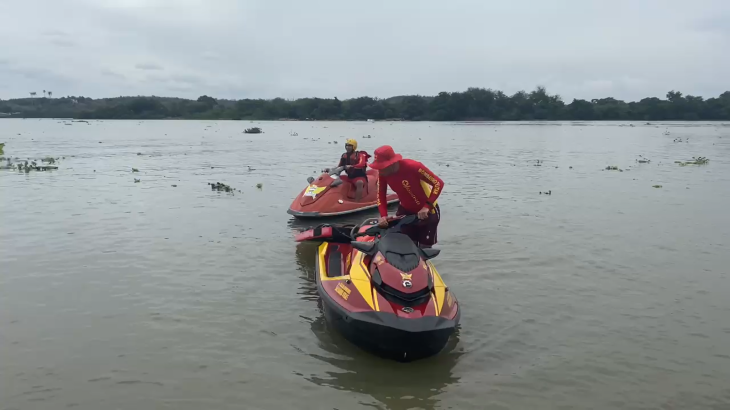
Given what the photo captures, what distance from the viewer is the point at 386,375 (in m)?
6.18

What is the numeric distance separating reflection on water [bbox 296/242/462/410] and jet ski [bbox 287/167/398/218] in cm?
697

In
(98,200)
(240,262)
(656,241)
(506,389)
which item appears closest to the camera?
(506,389)

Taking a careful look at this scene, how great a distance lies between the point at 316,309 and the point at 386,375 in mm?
2243

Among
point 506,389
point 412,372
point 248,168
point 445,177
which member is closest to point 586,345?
point 506,389

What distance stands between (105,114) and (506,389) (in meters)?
127

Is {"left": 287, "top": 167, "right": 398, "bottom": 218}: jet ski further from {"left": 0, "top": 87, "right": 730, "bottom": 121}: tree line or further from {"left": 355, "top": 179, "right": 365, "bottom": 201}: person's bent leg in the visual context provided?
{"left": 0, "top": 87, "right": 730, "bottom": 121}: tree line

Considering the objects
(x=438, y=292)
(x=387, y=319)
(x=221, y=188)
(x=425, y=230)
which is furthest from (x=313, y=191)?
(x=387, y=319)

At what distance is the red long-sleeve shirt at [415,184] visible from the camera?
25.9 ft

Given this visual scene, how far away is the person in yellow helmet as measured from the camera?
14.9 meters

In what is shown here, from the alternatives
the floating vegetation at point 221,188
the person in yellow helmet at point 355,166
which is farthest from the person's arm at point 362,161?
the floating vegetation at point 221,188

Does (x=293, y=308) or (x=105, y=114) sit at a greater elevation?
(x=105, y=114)

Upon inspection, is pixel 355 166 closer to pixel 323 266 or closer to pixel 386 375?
pixel 323 266

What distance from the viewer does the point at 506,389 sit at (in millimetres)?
6000

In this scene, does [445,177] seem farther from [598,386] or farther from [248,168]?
→ [598,386]
